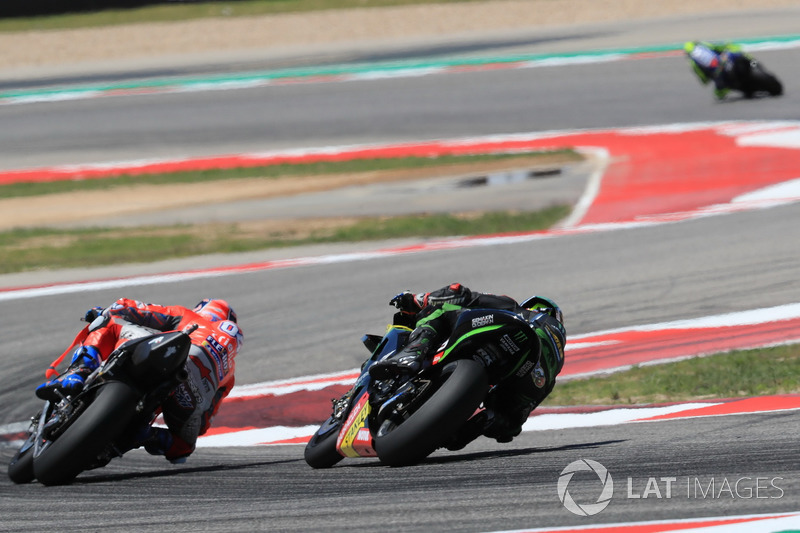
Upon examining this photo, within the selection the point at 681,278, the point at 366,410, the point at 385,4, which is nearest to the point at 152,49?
the point at 385,4

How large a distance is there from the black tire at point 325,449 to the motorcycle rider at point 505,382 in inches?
22.6

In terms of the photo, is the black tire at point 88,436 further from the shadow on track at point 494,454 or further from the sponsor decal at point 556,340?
the sponsor decal at point 556,340

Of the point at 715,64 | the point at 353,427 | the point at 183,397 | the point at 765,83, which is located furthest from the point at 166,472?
the point at 765,83

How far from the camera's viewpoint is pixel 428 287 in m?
10.0

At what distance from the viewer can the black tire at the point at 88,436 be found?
200 inches

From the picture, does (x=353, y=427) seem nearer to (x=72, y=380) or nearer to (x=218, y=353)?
(x=218, y=353)

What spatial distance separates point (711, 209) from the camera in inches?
482

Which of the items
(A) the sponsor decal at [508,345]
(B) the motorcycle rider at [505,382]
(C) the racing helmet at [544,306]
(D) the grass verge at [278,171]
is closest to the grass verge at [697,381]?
(C) the racing helmet at [544,306]

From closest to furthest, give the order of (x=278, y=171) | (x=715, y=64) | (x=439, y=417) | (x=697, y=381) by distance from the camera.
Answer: (x=439, y=417)
(x=697, y=381)
(x=278, y=171)
(x=715, y=64)

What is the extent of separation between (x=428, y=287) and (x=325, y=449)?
460 centimetres

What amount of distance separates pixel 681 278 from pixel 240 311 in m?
3.88

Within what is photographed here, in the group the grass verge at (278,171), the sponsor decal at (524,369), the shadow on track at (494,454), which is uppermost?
the sponsor decal at (524,369)

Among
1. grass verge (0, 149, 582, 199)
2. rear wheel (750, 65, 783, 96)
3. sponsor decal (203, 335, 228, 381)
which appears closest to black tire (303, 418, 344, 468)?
sponsor decal (203, 335, 228, 381)

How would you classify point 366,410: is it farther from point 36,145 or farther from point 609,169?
point 36,145
